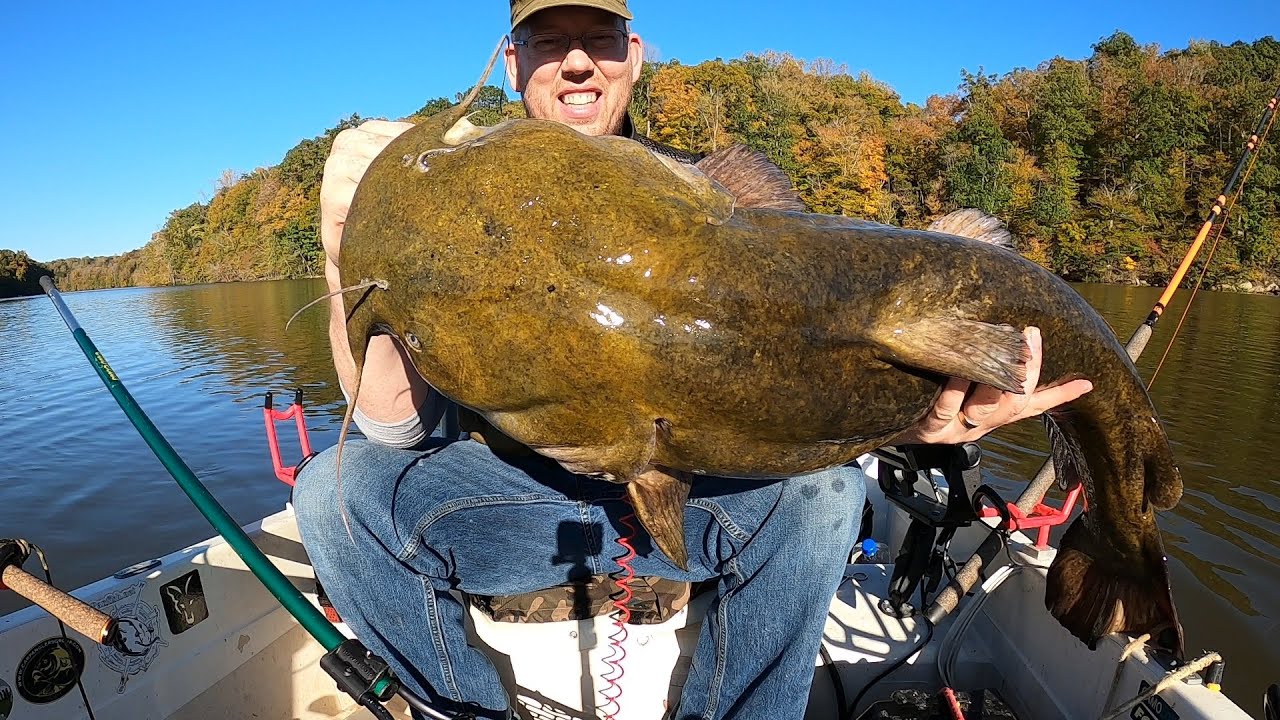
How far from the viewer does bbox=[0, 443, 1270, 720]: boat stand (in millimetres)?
→ 2223

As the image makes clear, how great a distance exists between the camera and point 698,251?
1503mm

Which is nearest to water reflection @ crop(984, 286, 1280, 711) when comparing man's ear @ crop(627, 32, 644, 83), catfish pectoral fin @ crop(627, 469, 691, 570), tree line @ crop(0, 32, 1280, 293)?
catfish pectoral fin @ crop(627, 469, 691, 570)

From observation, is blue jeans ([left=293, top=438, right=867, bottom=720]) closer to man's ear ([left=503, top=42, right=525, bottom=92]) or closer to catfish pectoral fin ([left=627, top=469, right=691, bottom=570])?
catfish pectoral fin ([left=627, top=469, right=691, bottom=570])

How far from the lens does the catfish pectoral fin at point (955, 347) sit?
1583 mm

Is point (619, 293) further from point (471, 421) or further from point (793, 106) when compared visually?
point (793, 106)

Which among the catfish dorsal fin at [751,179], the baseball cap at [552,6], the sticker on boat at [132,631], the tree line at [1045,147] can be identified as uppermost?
the tree line at [1045,147]

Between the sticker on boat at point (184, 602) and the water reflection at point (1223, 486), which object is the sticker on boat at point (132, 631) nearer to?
the sticker on boat at point (184, 602)

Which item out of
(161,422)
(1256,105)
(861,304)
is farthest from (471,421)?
(1256,105)

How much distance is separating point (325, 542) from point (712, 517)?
1295 millimetres

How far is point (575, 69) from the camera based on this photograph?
122 inches

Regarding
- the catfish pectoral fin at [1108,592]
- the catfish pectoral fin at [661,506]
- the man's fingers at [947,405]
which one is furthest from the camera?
the catfish pectoral fin at [1108,592]

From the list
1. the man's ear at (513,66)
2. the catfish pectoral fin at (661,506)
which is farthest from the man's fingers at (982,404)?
the man's ear at (513,66)

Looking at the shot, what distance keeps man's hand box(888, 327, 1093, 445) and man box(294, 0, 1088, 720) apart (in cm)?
3

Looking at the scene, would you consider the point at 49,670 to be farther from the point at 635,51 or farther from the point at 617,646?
the point at 635,51
